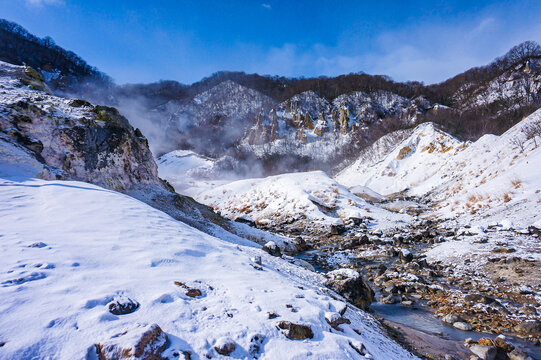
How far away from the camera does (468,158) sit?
29625mm

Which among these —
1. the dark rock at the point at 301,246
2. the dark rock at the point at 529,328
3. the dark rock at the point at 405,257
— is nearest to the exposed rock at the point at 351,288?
the dark rock at the point at 529,328

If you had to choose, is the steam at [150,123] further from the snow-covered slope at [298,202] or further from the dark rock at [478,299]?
the dark rock at [478,299]

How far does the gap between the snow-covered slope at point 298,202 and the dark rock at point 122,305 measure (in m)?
16.1

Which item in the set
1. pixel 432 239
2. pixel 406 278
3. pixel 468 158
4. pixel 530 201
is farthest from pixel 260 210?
pixel 468 158

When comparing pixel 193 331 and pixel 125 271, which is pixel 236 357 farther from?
pixel 125 271

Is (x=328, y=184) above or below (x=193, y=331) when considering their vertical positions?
above

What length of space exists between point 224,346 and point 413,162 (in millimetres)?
46367

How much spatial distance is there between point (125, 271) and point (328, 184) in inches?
880

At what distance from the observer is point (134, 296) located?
2.99m

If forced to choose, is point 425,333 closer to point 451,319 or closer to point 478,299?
point 451,319

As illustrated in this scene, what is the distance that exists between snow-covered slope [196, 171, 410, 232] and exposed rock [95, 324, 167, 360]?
16.3m

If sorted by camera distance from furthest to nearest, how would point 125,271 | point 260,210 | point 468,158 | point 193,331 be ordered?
point 468,158
point 260,210
point 125,271
point 193,331

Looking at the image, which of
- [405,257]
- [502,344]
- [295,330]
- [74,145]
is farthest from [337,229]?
[74,145]

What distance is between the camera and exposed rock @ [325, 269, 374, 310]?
6.38 metres
